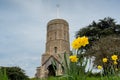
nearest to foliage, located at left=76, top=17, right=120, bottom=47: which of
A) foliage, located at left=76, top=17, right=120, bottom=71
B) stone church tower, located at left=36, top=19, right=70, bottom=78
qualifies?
foliage, located at left=76, top=17, right=120, bottom=71

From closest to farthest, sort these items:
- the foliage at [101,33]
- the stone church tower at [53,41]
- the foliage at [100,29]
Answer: the foliage at [101,33]
the foliage at [100,29]
the stone church tower at [53,41]

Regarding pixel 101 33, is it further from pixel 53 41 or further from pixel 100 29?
pixel 53 41

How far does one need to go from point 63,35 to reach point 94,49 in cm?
1997

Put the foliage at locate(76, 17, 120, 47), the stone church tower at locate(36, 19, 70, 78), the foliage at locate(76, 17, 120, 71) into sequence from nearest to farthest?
1. the foliage at locate(76, 17, 120, 71)
2. the foliage at locate(76, 17, 120, 47)
3. the stone church tower at locate(36, 19, 70, 78)

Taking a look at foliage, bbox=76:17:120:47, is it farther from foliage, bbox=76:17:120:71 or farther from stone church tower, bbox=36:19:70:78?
stone church tower, bbox=36:19:70:78

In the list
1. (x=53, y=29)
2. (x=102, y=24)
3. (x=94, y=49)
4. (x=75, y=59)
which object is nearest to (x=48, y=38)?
(x=53, y=29)

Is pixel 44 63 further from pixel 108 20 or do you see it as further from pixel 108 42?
pixel 108 42

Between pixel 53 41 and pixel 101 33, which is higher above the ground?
pixel 53 41

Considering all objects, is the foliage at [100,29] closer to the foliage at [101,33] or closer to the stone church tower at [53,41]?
A: the foliage at [101,33]

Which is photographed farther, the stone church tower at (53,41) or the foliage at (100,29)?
the stone church tower at (53,41)

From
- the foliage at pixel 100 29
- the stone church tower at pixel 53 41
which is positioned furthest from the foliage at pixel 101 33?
the stone church tower at pixel 53 41

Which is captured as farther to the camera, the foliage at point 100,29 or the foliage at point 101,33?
the foliage at point 100,29

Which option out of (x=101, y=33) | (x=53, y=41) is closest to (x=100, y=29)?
(x=101, y=33)

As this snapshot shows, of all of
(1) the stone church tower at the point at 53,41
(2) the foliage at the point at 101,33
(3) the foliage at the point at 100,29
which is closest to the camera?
(2) the foliage at the point at 101,33
